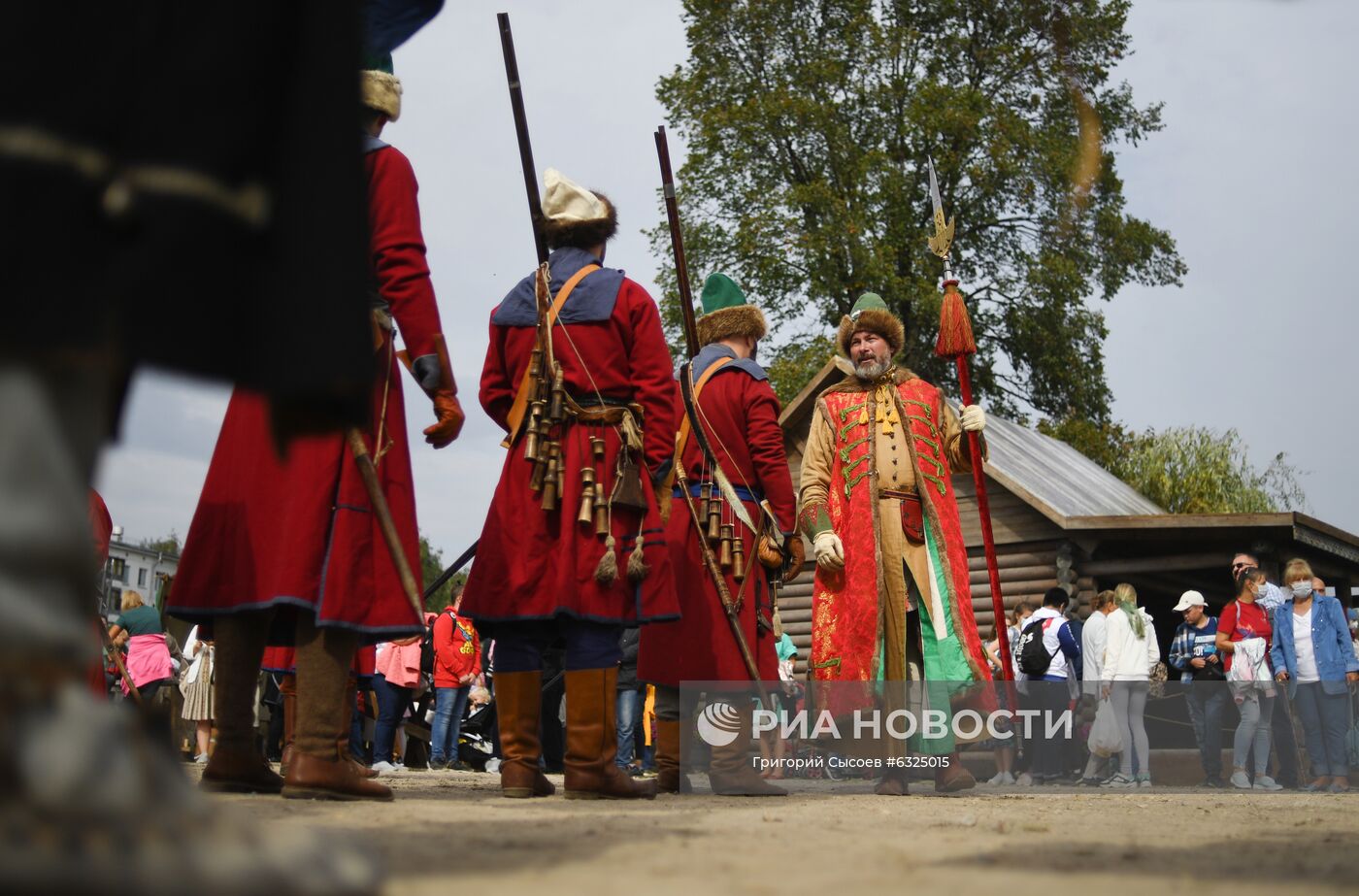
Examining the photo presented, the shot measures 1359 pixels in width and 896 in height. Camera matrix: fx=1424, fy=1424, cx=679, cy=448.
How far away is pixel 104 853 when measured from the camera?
1.55 m

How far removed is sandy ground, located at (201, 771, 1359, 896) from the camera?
2426 millimetres

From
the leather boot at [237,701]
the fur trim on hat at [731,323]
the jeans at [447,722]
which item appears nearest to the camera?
the leather boot at [237,701]

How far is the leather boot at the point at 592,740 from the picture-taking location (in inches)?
207

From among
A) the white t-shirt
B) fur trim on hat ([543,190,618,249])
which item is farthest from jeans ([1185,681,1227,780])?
fur trim on hat ([543,190,618,249])

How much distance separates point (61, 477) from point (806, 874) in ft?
4.79

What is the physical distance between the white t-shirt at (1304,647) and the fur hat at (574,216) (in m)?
8.38

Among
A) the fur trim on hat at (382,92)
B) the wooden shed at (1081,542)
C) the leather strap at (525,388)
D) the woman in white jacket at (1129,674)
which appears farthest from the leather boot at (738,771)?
the wooden shed at (1081,542)

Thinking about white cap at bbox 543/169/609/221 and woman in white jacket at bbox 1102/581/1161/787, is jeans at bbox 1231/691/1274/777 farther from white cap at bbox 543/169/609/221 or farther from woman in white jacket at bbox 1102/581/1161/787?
white cap at bbox 543/169/609/221

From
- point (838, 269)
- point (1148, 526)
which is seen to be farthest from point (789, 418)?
point (838, 269)

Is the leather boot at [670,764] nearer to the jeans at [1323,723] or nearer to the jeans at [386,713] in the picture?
the jeans at [386,713]

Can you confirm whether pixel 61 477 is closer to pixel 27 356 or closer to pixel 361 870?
pixel 27 356

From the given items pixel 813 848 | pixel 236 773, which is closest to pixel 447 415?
pixel 236 773

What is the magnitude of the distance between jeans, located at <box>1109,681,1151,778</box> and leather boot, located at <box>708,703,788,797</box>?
617 cm

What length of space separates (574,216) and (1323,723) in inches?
344
